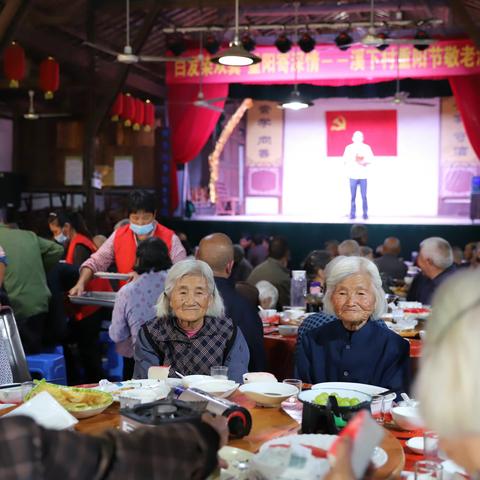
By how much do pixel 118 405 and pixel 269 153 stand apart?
13.8 m

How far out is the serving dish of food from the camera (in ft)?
7.05

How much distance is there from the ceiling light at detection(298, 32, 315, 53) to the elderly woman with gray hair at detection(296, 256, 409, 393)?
7.43m

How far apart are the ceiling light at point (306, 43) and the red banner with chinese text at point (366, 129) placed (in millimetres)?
5496

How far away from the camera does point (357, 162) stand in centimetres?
1499

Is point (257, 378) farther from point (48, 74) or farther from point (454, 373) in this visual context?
point (48, 74)

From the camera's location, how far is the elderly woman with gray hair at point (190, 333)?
2961 mm

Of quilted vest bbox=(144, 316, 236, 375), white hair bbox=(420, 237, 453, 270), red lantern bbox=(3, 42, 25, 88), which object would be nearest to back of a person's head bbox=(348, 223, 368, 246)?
white hair bbox=(420, 237, 453, 270)

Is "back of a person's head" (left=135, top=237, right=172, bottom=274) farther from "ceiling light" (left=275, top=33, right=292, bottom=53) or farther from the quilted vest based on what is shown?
"ceiling light" (left=275, top=33, right=292, bottom=53)

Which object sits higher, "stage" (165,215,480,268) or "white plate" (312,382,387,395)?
"stage" (165,215,480,268)

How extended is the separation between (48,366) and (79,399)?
2.45m

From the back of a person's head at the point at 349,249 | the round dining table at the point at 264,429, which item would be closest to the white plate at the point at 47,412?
the round dining table at the point at 264,429

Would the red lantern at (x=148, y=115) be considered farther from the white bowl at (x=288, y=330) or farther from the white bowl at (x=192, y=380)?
the white bowl at (x=192, y=380)

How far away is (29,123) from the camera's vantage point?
13.5 m

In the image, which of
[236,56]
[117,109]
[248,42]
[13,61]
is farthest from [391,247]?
[117,109]
